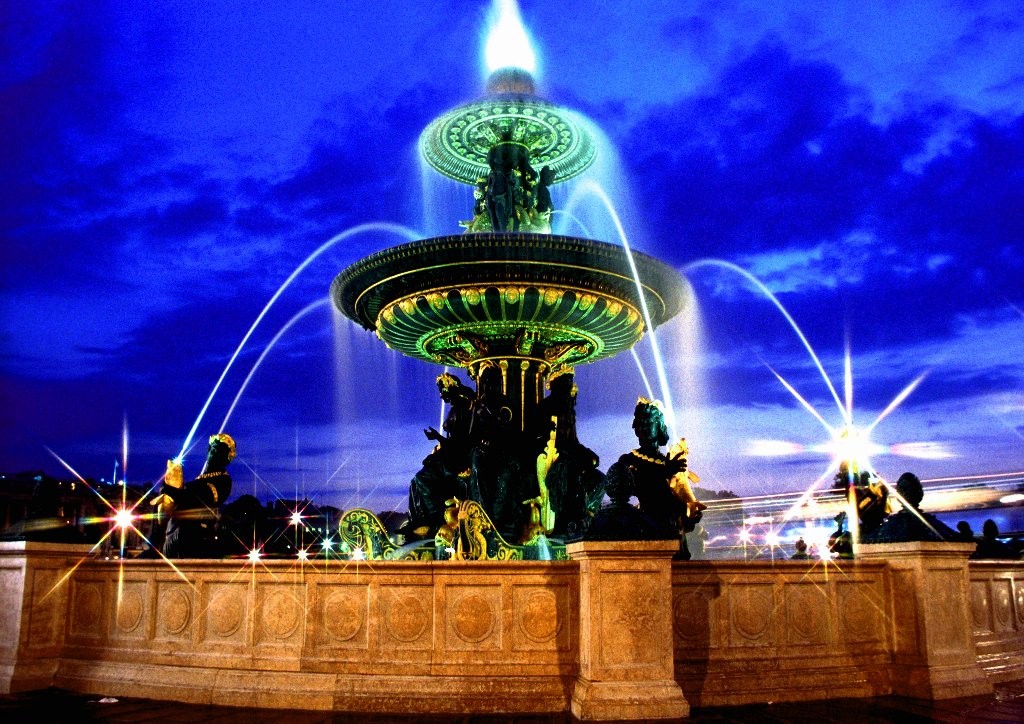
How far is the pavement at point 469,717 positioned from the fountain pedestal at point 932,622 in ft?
0.84

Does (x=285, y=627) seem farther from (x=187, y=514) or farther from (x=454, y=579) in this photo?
(x=187, y=514)

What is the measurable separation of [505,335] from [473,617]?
647 cm

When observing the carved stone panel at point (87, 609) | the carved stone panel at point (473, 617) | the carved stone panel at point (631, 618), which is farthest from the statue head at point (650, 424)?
the carved stone panel at point (87, 609)

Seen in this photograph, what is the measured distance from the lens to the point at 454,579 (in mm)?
7258

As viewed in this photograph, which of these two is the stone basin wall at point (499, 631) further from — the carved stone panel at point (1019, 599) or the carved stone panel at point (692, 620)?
the carved stone panel at point (1019, 599)

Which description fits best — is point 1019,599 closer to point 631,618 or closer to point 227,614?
point 631,618

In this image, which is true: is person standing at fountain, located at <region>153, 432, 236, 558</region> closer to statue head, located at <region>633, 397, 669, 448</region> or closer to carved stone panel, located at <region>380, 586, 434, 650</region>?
carved stone panel, located at <region>380, 586, 434, 650</region>

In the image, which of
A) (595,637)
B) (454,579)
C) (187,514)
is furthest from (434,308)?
(595,637)

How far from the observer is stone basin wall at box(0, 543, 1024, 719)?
6758mm

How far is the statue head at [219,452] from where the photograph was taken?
975 centimetres

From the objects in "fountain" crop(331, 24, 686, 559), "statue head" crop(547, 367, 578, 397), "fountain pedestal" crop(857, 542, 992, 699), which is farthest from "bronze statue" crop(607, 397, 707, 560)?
"statue head" crop(547, 367, 578, 397)

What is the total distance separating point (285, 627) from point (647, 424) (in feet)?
13.6

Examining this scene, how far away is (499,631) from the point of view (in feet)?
23.5

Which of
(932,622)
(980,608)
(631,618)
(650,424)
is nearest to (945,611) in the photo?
(932,622)
